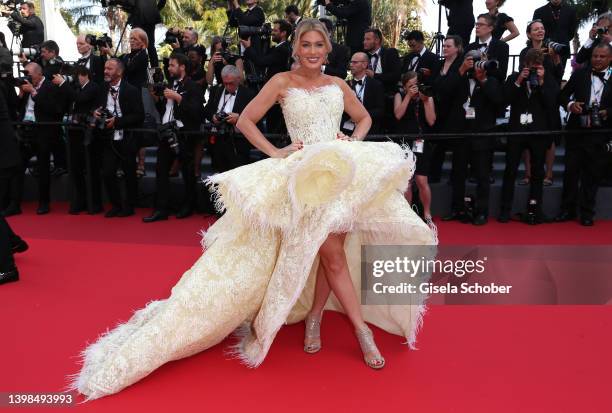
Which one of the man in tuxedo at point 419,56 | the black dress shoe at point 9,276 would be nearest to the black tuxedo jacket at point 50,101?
the black dress shoe at point 9,276

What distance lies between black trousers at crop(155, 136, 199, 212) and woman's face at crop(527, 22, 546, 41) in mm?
3738

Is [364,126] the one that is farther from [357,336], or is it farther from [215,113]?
[215,113]

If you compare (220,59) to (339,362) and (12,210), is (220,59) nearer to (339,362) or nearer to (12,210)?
(12,210)

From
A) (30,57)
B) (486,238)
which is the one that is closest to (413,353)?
(486,238)

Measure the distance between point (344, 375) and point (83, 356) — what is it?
51.8 inches

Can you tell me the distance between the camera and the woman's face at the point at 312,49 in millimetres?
3023

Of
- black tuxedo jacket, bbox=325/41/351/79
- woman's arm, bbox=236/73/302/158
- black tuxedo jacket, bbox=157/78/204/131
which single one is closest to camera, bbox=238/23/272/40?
black tuxedo jacket, bbox=325/41/351/79

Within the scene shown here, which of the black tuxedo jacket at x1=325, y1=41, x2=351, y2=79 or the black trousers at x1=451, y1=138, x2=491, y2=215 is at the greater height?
the black tuxedo jacket at x1=325, y1=41, x2=351, y2=79

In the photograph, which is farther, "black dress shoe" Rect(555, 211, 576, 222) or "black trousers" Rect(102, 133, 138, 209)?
"black trousers" Rect(102, 133, 138, 209)

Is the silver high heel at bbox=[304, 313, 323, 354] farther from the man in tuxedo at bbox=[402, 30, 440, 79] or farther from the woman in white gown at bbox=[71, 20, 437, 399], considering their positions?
the man in tuxedo at bbox=[402, 30, 440, 79]

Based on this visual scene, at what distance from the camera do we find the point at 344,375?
2.79m

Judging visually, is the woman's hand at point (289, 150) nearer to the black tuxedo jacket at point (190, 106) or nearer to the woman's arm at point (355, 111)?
the woman's arm at point (355, 111)

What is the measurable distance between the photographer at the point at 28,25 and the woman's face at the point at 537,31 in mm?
6940

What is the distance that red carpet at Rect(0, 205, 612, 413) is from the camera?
100 inches
